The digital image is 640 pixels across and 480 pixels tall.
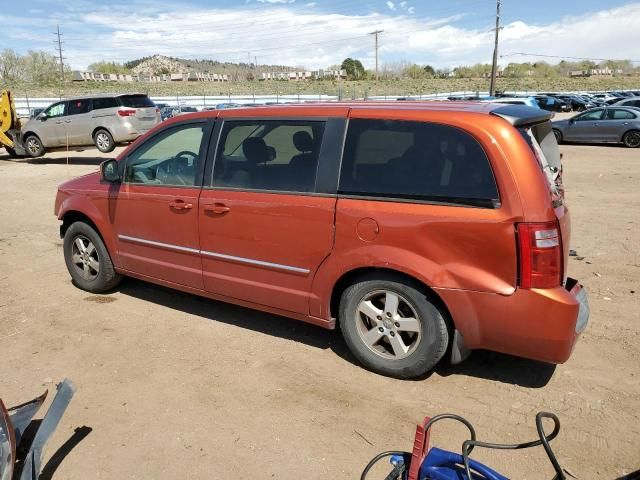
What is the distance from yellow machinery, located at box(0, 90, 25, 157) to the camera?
16406 millimetres

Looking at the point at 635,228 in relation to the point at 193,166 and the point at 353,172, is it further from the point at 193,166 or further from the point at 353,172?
the point at 193,166

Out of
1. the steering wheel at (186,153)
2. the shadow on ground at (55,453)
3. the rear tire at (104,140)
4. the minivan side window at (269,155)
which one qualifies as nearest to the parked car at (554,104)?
the rear tire at (104,140)

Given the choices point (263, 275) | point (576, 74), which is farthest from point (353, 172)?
point (576, 74)

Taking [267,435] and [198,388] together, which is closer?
[267,435]

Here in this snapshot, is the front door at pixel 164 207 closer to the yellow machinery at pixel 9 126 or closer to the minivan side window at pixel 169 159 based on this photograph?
the minivan side window at pixel 169 159

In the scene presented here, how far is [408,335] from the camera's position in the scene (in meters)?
3.42

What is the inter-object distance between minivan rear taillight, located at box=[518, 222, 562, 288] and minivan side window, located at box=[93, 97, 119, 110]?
49.6 feet

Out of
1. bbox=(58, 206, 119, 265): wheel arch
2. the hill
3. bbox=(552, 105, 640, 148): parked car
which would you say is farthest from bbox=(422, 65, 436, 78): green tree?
bbox=(58, 206, 119, 265): wheel arch

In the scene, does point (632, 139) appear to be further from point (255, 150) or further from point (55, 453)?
point (55, 453)

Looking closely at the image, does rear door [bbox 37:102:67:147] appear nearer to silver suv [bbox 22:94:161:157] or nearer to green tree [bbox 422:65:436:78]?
silver suv [bbox 22:94:161:157]

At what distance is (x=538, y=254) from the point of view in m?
2.89

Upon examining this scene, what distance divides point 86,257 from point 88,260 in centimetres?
4

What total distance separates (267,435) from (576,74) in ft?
420

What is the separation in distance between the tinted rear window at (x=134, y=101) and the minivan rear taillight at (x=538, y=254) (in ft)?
49.4
